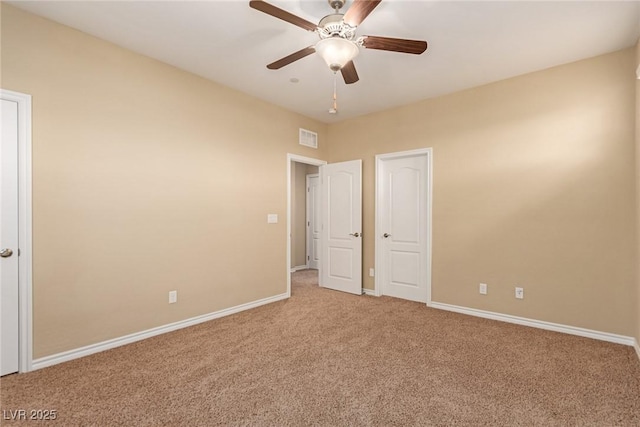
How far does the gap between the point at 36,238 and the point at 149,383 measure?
146 cm

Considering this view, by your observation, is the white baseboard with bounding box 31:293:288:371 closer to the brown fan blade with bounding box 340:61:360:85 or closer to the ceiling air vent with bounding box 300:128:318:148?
the ceiling air vent with bounding box 300:128:318:148

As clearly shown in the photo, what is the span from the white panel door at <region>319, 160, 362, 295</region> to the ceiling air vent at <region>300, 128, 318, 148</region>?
0.43 metres

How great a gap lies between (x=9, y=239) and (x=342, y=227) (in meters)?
3.75

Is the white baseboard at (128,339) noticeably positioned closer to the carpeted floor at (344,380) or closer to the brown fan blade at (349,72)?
the carpeted floor at (344,380)

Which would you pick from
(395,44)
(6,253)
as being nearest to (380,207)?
(395,44)

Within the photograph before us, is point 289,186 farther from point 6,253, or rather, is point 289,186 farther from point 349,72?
point 6,253

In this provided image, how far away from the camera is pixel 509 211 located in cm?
344

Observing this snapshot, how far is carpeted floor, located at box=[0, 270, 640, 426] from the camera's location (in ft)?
6.07

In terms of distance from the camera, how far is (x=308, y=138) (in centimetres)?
485

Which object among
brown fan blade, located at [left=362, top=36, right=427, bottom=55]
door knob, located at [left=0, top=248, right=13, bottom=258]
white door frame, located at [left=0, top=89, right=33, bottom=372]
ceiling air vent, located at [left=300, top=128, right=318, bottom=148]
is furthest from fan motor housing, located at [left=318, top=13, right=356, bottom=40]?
door knob, located at [left=0, top=248, right=13, bottom=258]

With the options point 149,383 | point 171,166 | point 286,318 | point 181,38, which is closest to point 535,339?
point 286,318

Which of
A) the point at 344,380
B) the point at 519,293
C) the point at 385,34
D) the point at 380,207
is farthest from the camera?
the point at 380,207

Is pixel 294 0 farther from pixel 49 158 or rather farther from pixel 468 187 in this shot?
pixel 468 187

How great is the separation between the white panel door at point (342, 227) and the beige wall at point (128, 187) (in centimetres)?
130
